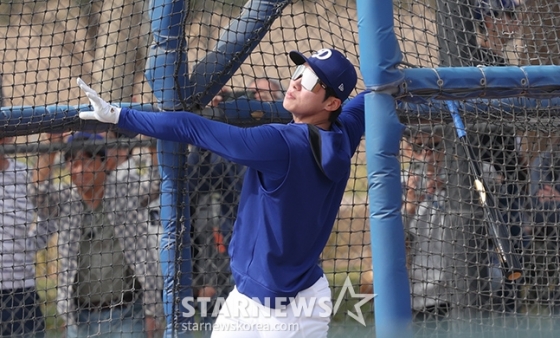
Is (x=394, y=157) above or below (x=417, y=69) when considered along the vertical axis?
below

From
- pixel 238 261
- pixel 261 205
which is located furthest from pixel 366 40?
pixel 238 261

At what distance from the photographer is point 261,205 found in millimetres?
2902

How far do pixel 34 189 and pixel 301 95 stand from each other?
2584 millimetres

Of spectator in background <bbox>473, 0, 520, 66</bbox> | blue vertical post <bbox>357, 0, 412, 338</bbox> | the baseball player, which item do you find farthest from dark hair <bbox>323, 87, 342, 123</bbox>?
spectator in background <bbox>473, 0, 520, 66</bbox>

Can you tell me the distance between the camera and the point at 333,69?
3.03 meters

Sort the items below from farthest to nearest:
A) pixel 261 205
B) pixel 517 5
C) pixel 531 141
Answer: pixel 531 141
pixel 517 5
pixel 261 205

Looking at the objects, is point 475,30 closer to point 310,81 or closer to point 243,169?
point 310,81

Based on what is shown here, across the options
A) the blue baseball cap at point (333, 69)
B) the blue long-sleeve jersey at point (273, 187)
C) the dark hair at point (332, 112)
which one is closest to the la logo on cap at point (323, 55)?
the blue baseball cap at point (333, 69)

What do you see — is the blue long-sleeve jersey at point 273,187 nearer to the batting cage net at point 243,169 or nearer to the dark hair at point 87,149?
the batting cage net at point 243,169

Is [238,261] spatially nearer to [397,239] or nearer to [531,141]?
[397,239]

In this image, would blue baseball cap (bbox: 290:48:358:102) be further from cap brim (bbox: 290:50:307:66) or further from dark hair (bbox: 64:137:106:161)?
dark hair (bbox: 64:137:106:161)

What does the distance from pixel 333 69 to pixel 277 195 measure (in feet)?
1.79

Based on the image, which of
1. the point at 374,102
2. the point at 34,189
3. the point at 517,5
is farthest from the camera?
the point at 34,189

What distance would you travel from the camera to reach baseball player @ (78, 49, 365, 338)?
2.82 meters
